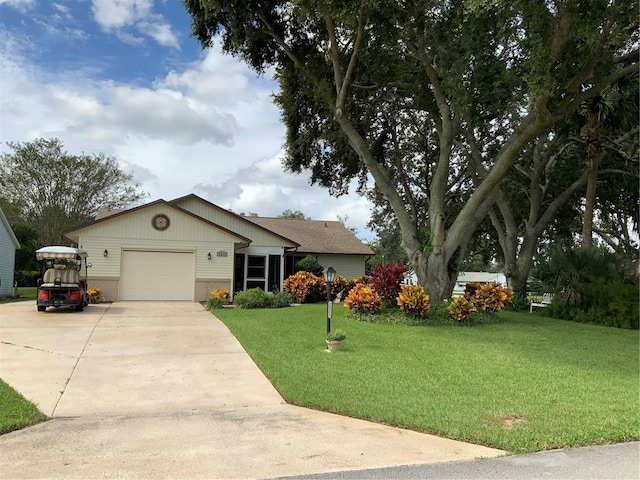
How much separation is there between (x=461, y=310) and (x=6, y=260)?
23.2 m

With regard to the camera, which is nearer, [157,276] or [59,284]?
[59,284]

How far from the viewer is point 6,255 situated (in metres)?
25.5

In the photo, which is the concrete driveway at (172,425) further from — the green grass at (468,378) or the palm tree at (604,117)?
the palm tree at (604,117)

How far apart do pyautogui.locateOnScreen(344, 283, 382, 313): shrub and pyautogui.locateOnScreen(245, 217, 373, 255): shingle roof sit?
13.0 meters

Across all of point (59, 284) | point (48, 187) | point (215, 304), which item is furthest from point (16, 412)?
point (48, 187)

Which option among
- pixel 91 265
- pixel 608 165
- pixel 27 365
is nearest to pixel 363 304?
pixel 27 365

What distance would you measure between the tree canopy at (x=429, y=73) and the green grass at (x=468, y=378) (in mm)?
4776

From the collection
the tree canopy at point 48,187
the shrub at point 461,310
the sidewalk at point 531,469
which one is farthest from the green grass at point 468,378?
the tree canopy at point 48,187

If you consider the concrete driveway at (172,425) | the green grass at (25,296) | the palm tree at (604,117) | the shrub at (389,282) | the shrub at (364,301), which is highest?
the palm tree at (604,117)

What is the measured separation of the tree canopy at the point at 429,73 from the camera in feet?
39.1

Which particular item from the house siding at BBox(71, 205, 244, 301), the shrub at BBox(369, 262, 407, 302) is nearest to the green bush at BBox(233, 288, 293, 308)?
the house siding at BBox(71, 205, 244, 301)

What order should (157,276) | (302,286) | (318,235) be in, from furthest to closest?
(318,235)
(302,286)
(157,276)

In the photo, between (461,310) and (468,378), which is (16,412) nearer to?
(468,378)

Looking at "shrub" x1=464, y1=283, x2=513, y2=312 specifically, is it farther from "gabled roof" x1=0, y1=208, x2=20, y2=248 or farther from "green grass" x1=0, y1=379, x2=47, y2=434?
"gabled roof" x1=0, y1=208, x2=20, y2=248
